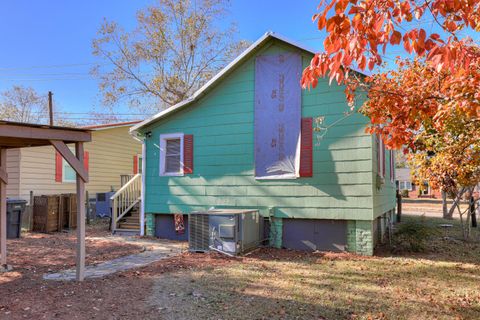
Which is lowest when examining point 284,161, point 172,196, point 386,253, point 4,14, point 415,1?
point 386,253

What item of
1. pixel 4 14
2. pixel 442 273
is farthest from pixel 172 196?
pixel 4 14

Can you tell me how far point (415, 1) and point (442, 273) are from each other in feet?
17.2

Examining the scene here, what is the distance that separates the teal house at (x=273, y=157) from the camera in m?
8.44

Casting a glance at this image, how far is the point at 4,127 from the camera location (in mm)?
4969

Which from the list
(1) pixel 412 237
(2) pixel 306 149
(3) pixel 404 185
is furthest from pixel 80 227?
(3) pixel 404 185

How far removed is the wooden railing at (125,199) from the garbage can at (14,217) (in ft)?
8.36

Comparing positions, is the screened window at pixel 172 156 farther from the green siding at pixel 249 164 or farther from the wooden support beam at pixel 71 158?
the wooden support beam at pixel 71 158

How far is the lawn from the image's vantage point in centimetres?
450

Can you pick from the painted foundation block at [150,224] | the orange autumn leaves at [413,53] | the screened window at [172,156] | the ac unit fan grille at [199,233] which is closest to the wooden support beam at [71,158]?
the ac unit fan grille at [199,233]

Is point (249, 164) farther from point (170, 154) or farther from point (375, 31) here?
point (375, 31)

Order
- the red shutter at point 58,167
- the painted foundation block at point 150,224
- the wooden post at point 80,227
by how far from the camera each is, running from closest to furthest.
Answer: the wooden post at point 80,227 < the painted foundation block at point 150,224 < the red shutter at point 58,167

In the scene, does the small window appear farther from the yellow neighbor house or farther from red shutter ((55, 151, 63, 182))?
red shutter ((55, 151, 63, 182))

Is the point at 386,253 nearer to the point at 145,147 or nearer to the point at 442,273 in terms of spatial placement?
the point at 442,273

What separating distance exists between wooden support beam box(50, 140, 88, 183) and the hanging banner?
450 centimetres
